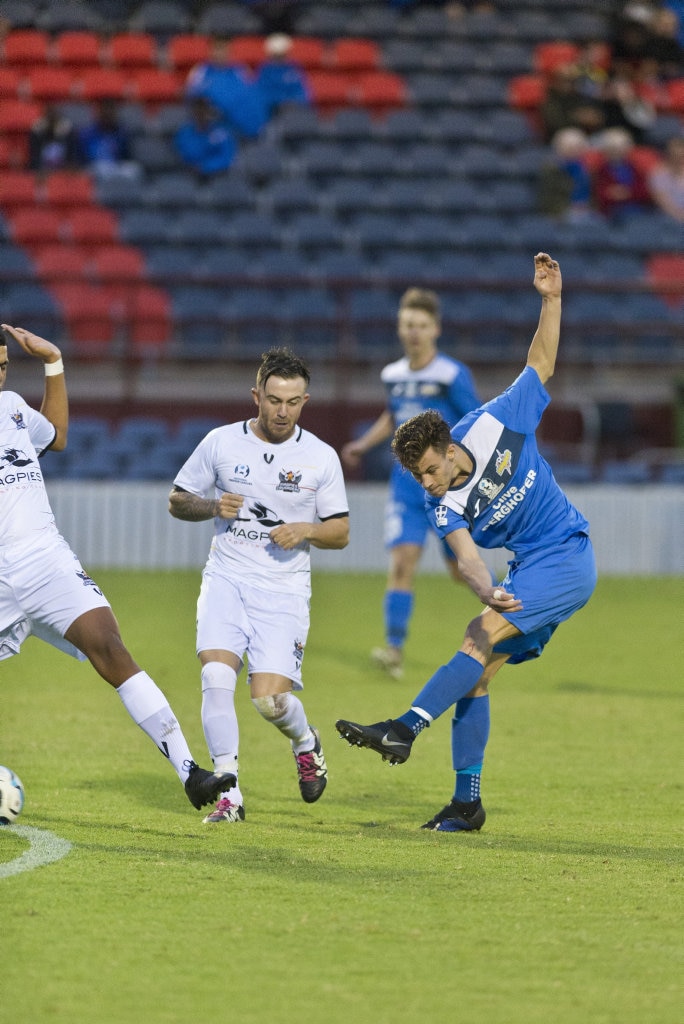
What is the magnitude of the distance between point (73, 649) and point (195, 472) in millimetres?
952

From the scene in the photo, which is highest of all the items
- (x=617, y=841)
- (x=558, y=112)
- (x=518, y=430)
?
(x=558, y=112)

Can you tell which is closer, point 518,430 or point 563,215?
point 518,430

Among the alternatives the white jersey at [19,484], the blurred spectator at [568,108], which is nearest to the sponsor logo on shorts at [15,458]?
the white jersey at [19,484]

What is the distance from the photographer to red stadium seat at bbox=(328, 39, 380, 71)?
22.5 m

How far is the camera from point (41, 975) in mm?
3900

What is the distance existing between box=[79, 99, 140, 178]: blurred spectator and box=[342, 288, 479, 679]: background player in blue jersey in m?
11.4

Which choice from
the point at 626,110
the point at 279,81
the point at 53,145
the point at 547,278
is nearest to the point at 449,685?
the point at 547,278

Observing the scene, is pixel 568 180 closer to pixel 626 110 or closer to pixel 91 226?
pixel 626 110

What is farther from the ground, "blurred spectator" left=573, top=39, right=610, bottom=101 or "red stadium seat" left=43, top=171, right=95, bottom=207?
"blurred spectator" left=573, top=39, right=610, bottom=101

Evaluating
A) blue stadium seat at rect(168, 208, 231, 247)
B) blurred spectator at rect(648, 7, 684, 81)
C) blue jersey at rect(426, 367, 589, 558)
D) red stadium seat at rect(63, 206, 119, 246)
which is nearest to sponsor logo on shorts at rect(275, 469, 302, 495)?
blue jersey at rect(426, 367, 589, 558)

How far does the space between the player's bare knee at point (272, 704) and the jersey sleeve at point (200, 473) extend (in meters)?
0.92

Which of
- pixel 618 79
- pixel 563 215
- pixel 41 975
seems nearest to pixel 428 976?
pixel 41 975

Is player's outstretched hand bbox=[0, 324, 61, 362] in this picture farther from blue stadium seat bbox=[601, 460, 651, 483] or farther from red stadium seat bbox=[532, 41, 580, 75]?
red stadium seat bbox=[532, 41, 580, 75]

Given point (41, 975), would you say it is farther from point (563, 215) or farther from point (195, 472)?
point (563, 215)
